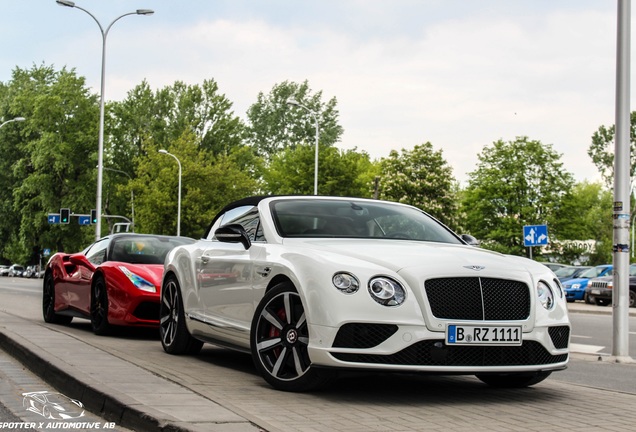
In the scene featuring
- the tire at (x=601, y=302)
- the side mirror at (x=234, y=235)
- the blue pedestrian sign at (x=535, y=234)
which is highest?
the blue pedestrian sign at (x=535, y=234)

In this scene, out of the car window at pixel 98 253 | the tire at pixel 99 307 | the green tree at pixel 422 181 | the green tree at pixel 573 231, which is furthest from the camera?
the green tree at pixel 573 231

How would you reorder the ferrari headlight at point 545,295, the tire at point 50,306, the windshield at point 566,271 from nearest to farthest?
1. the ferrari headlight at point 545,295
2. the tire at point 50,306
3. the windshield at point 566,271

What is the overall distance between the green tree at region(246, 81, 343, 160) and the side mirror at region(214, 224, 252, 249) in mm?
76267

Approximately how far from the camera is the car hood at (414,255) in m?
6.43

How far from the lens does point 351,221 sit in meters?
7.76

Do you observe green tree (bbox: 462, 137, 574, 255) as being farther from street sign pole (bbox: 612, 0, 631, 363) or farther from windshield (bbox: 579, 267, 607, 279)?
street sign pole (bbox: 612, 0, 631, 363)

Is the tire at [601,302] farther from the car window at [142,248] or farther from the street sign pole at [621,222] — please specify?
the car window at [142,248]

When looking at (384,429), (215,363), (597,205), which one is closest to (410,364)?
(384,429)

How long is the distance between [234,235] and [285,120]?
78.6 meters

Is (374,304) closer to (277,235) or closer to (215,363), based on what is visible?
(277,235)

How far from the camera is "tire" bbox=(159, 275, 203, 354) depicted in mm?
8984

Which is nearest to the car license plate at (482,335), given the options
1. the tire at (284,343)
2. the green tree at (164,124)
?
the tire at (284,343)

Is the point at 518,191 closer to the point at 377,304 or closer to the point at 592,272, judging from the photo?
the point at 592,272

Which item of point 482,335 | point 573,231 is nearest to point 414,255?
point 482,335
